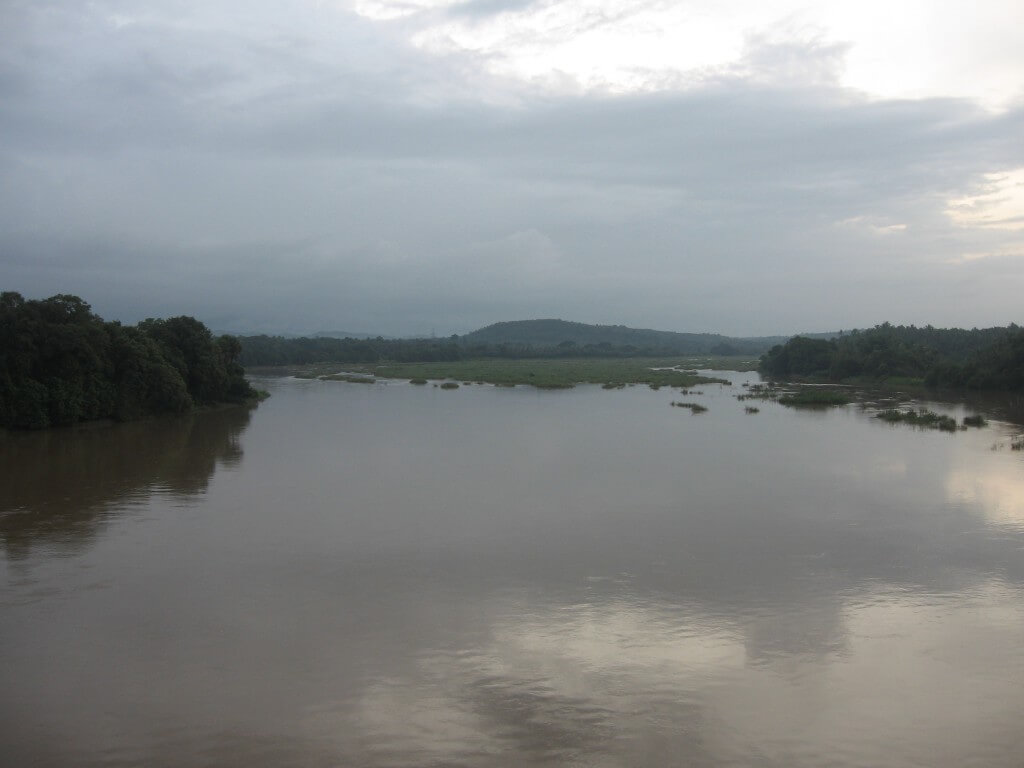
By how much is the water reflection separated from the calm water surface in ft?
A: 0.45

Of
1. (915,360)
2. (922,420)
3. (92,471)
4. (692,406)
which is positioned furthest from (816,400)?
(92,471)

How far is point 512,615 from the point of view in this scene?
932 cm

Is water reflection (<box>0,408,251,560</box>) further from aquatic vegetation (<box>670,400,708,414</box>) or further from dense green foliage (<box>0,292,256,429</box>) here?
aquatic vegetation (<box>670,400,708,414</box>)

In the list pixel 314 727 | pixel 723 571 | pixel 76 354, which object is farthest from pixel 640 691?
pixel 76 354

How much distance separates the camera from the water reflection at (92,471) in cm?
1376

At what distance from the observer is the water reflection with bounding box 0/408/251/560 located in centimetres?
1376

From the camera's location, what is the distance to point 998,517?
Answer: 47.5 feet

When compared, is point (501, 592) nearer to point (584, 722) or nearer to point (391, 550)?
point (391, 550)

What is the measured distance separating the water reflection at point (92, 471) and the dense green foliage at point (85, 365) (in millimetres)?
822

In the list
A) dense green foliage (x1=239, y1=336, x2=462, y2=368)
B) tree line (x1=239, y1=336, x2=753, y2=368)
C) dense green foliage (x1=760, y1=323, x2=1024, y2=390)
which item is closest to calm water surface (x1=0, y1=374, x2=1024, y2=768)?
dense green foliage (x1=760, y1=323, x2=1024, y2=390)

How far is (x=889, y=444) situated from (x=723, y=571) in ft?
51.7

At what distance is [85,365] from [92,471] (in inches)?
393

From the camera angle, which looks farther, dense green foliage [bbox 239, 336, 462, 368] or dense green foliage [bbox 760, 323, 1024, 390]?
dense green foliage [bbox 239, 336, 462, 368]

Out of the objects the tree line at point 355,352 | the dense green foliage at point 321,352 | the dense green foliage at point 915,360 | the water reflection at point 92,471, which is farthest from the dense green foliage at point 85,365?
the dense green foliage at point 321,352
